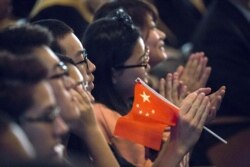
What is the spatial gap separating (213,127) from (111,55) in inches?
22.5

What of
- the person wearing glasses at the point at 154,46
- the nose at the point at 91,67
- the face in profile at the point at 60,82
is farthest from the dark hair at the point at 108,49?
the face in profile at the point at 60,82

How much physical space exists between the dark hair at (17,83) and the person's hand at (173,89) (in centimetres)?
96

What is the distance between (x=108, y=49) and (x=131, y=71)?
4.7 inches

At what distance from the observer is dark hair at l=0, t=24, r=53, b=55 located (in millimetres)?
2008

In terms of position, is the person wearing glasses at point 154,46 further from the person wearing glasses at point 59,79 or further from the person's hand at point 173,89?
the person wearing glasses at point 59,79

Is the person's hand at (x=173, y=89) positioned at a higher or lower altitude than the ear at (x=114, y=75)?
lower

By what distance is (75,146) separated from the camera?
2412 millimetres

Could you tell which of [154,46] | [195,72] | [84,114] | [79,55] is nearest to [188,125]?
[84,114]

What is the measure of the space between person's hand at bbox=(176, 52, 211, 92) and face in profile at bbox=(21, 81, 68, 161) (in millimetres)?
1145

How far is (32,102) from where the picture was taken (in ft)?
6.22

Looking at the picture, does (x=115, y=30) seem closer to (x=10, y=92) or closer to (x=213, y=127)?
(x=213, y=127)

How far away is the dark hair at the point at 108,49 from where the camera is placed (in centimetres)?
272

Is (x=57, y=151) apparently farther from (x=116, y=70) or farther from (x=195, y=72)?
(x=195, y=72)

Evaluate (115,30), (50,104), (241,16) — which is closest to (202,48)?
(241,16)
